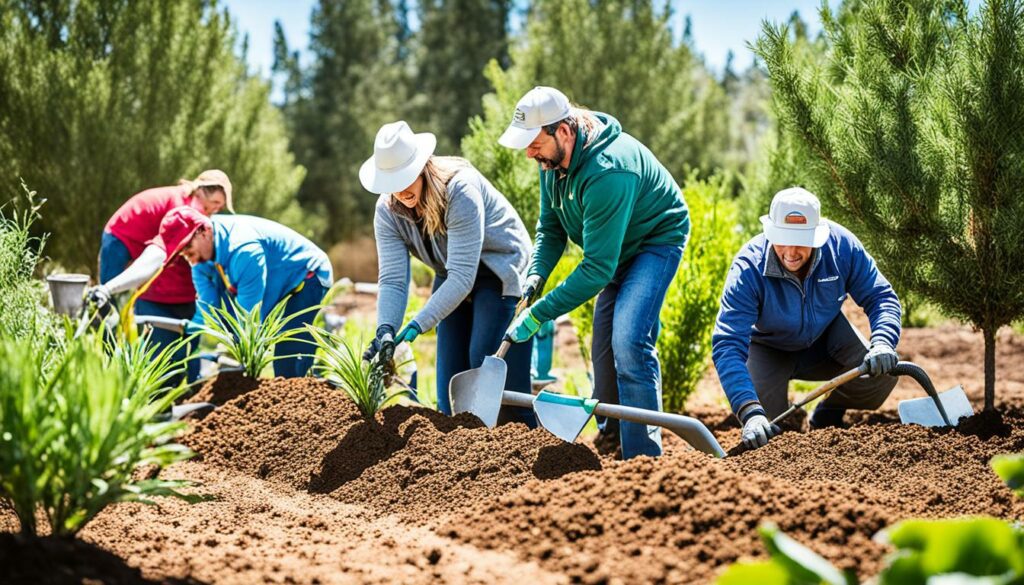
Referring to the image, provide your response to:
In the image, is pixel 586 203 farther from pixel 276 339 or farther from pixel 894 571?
pixel 894 571

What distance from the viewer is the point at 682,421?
12.3 feet

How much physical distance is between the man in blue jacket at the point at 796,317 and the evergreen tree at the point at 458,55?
20.8 meters

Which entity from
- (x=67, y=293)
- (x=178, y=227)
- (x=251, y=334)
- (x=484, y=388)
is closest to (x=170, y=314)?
(x=67, y=293)

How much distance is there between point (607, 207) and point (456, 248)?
0.73 metres

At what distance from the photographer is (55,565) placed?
7.60 ft

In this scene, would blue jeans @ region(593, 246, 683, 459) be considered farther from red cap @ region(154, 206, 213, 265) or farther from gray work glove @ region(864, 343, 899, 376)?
red cap @ region(154, 206, 213, 265)

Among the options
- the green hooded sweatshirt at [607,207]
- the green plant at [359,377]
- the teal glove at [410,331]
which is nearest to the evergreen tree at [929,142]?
the green hooded sweatshirt at [607,207]

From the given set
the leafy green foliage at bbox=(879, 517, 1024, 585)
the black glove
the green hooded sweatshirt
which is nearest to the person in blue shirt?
the black glove

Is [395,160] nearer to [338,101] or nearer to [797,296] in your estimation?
[797,296]

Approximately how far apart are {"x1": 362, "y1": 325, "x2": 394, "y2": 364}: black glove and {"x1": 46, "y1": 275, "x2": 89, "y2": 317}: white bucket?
6.64ft

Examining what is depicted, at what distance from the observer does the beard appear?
388 cm

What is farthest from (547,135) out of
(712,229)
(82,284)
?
(82,284)

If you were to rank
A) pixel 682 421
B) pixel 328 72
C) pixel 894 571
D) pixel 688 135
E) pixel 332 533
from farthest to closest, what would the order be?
pixel 328 72
pixel 688 135
pixel 682 421
pixel 332 533
pixel 894 571

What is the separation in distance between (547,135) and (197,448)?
224 centimetres
